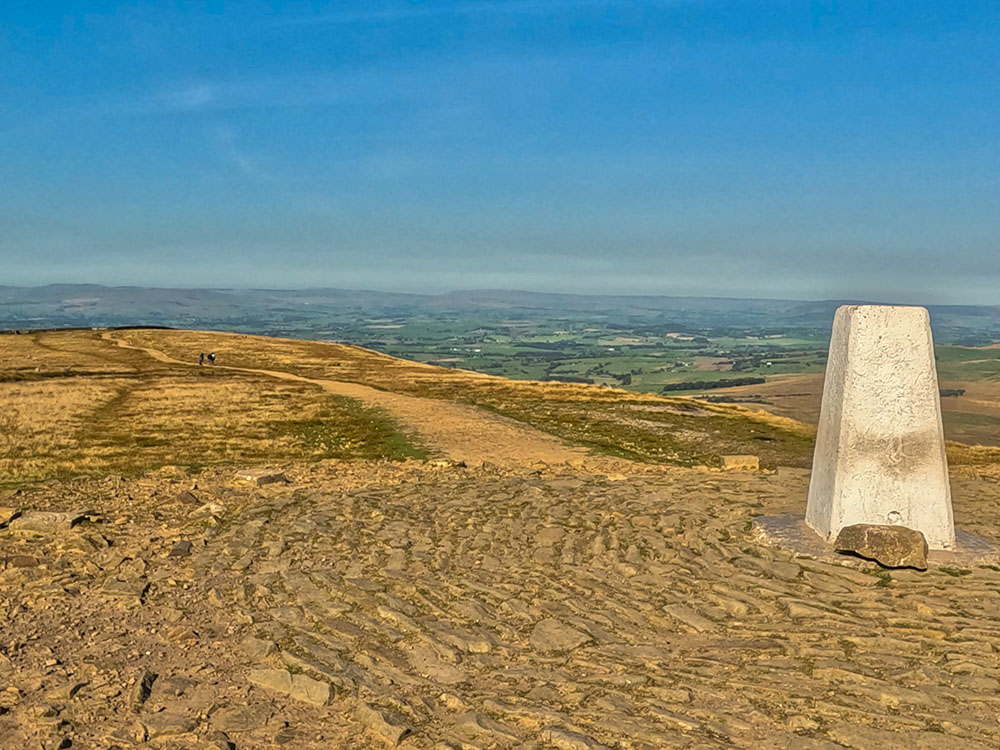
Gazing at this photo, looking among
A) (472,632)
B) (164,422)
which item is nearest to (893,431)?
(472,632)

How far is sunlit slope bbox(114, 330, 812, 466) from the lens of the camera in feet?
85.7

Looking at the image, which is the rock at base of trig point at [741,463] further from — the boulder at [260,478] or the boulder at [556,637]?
the boulder at [556,637]

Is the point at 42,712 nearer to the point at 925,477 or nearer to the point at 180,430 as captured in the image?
the point at 925,477

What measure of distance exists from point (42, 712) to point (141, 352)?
213ft

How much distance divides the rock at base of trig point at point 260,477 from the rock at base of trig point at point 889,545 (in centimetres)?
1089

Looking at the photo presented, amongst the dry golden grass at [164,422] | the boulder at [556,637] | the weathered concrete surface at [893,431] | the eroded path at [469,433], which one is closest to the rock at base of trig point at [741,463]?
the eroded path at [469,433]

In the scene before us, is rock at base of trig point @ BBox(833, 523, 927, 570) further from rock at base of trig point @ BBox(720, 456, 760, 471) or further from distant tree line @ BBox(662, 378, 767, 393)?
distant tree line @ BBox(662, 378, 767, 393)

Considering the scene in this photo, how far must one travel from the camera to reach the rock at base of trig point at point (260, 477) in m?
16.3

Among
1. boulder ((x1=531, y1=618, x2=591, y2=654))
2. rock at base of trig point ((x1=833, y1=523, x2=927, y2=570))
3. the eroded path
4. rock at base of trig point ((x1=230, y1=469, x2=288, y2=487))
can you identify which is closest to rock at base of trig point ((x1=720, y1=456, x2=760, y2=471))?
the eroded path

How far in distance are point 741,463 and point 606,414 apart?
13876 mm

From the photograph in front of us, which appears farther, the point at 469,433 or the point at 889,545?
the point at 469,433

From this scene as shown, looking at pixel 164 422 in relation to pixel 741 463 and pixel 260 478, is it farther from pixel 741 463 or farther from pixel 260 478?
pixel 741 463

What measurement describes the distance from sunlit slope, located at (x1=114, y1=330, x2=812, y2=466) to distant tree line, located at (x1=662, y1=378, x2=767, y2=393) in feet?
218

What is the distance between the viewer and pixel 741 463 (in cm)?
2064
